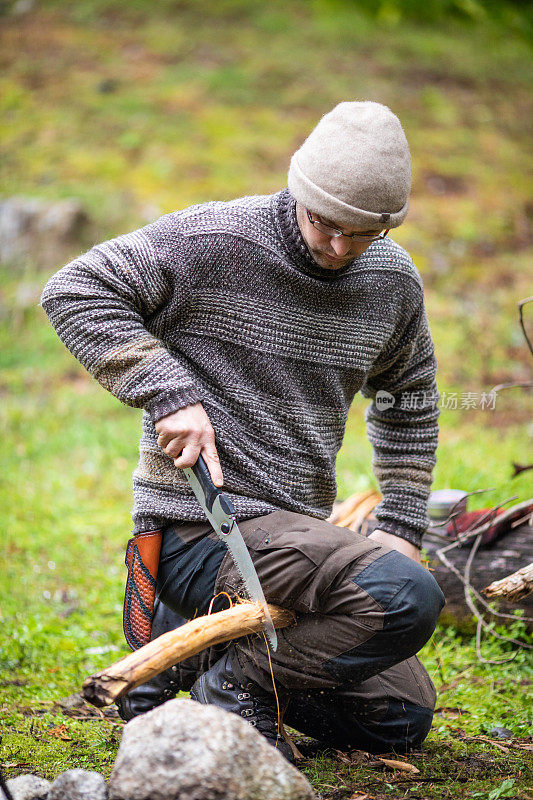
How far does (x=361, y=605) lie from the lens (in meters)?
2.32

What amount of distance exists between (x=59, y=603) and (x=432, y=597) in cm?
242

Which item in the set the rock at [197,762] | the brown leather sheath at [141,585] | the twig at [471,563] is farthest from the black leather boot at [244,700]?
the twig at [471,563]

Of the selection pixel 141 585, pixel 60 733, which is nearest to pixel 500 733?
pixel 141 585

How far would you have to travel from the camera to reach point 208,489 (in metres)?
2.28

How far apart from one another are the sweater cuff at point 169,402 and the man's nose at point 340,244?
26.6 inches

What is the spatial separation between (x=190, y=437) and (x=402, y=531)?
1.13 meters

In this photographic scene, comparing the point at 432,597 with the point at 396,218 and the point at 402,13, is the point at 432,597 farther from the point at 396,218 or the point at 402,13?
the point at 402,13

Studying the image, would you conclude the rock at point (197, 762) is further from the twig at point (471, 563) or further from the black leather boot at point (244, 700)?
the twig at point (471, 563)

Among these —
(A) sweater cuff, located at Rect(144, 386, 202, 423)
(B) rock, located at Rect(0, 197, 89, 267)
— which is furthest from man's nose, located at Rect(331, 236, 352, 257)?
(B) rock, located at Rect(0, 197, 89, 267)

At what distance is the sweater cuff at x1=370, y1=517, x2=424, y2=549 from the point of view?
3.03 metres

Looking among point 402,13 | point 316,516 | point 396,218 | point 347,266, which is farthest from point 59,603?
point 402,13

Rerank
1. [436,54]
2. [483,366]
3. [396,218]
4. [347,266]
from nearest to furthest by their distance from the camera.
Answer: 1. [396,218]
2. [347,266]
3. [483,366]
4. [436,54]

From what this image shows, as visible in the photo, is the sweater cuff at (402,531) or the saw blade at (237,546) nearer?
the saw blade at (237,546)

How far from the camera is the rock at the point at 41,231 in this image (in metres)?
8.68
